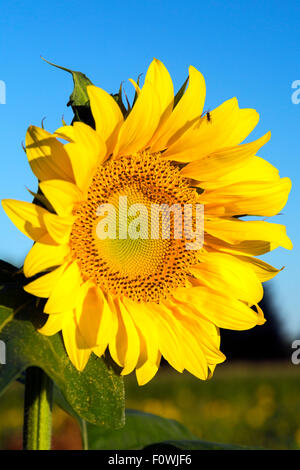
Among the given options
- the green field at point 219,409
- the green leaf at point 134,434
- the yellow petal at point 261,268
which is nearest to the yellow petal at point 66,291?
the yellow petal at point 261,268

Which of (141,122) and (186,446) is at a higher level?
(141,122)

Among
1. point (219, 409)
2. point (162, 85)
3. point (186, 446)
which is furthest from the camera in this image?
point (219, 409)

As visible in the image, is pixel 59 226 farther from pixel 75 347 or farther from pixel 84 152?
pixel 75 347

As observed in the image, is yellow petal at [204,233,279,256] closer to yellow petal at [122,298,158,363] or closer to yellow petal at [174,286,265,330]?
yellow petal at [174,286,265,330]

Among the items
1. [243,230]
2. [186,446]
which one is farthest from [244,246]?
[186,446]

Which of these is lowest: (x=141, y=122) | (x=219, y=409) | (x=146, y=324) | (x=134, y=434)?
(x=219, y=409)

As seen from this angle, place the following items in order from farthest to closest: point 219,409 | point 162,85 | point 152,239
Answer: point 219,409 → point 152,239 → point 162,85

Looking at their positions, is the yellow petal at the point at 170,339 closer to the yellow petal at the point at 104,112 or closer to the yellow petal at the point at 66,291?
the yellow petal at the point at 66,291
